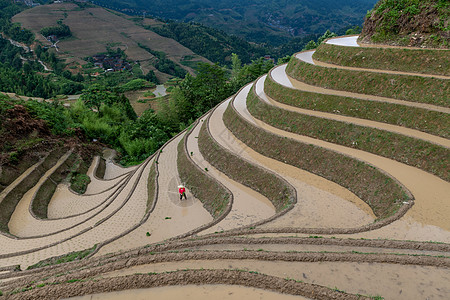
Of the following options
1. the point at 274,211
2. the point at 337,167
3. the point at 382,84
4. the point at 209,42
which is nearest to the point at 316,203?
the point at 274,211

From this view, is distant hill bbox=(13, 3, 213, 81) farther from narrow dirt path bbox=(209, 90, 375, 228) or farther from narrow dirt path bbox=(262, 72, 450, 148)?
narrow dirt path bbox=(209, 90, 375, 228)

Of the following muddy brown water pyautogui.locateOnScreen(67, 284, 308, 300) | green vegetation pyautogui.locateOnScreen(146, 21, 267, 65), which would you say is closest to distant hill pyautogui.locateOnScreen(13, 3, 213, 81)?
green vegetation pyautogui.locateOnScreen(146, 21, 267, 65)

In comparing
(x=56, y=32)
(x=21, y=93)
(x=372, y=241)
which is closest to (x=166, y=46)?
(x=56, y=32)

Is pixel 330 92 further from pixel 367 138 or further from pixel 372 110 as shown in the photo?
pixel 367 138

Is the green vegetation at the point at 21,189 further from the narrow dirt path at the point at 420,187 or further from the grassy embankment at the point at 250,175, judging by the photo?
the narrow dirt path at the point at 420,187

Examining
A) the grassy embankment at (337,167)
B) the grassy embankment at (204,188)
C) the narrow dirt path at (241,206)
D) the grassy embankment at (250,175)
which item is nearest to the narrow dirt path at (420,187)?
the grassy embankment at (337,167)
